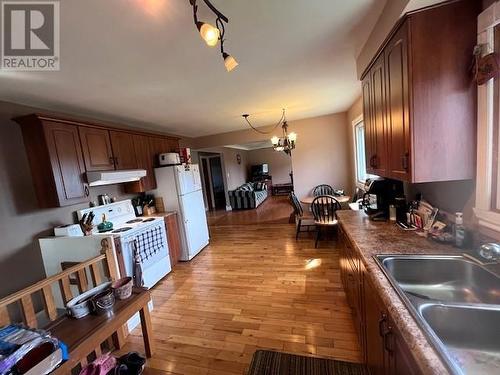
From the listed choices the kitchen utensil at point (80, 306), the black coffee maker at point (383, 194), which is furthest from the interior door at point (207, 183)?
the black coffee maker at point (383, 194)

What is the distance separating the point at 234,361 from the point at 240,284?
3.63 ft

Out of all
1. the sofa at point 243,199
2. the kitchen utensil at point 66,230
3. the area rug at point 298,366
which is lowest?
the area rug at point 298,366

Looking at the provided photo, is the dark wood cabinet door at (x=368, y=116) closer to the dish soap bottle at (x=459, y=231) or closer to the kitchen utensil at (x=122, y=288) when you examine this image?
the dish soap bottle at (x=459, y=231)

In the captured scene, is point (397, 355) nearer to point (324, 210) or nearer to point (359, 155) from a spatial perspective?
point (324, 210)

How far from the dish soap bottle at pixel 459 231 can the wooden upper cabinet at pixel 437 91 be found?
0.83 ft

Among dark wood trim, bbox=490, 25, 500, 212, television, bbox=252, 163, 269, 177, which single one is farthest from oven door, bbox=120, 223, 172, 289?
television, bbox=252, 163, 269, 177

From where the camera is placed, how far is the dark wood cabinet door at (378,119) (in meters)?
1.59

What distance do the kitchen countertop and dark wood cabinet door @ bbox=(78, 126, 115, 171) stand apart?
2.88 meters

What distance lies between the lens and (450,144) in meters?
1.22

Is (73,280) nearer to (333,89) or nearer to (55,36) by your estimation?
(55,36)

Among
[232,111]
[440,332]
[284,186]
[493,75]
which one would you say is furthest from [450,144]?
[284,186]

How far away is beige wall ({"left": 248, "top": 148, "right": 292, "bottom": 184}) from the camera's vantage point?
424 inches

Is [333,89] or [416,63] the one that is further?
[333,89]

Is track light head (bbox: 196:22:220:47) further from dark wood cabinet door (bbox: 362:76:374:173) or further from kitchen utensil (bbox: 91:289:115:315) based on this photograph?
kitchen utensil (bbox: 91:289:115:315)
